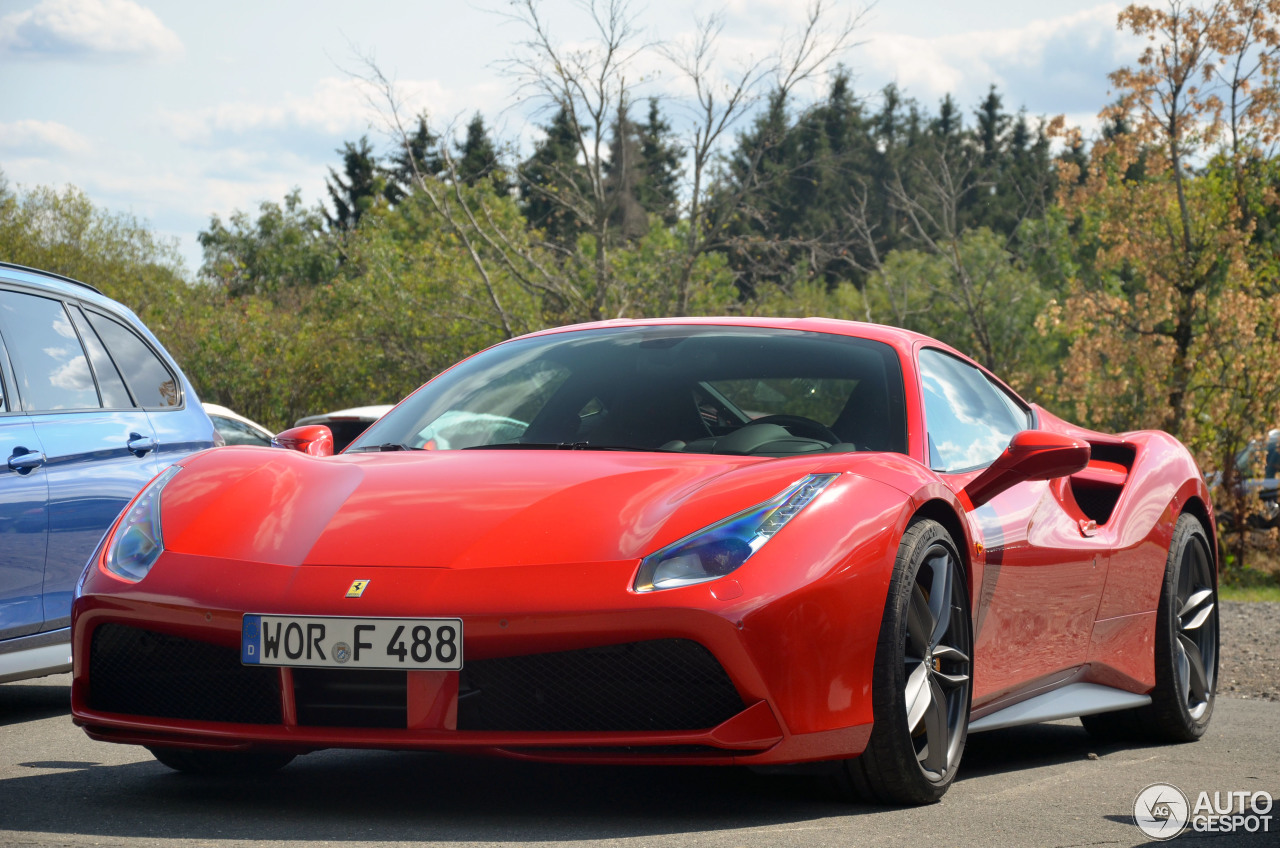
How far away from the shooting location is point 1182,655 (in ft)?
18.1

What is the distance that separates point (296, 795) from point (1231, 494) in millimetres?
13111

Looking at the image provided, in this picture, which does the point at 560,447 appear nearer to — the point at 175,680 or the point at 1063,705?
the point at 175,680

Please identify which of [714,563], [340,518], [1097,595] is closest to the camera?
[714,563]

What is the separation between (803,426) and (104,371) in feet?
10.3

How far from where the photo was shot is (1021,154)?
77.7 m

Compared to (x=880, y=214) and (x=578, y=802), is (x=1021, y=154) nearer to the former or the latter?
(x=880, y=214)

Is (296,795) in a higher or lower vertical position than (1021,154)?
lower

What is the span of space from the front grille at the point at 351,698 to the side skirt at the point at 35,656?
210 cm

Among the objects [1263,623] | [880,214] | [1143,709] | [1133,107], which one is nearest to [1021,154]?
[880,214]

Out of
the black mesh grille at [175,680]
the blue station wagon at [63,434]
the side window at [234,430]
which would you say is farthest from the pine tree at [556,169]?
the black mesh grille at [175,680]

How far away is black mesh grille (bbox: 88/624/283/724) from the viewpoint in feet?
10.7

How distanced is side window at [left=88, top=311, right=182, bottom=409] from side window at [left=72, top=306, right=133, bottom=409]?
0.15ft

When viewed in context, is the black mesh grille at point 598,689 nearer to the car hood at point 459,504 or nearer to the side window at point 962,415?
the car hood at point 459,504

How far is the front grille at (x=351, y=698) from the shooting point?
10.3 ft
